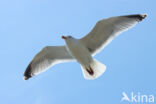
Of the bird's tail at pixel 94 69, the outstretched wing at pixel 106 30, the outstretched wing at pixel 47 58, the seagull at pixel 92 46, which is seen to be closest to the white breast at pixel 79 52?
the seagull at pixel 92 46

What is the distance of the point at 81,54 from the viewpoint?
1051 cm

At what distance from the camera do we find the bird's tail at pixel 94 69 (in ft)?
34.8

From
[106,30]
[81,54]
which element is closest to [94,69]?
[81,54]

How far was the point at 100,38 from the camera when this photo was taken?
35.5 feet

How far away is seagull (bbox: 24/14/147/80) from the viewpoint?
1049 cm

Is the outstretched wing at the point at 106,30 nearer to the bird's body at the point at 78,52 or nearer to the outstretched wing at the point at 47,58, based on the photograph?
the bird's body at the point at 78,52

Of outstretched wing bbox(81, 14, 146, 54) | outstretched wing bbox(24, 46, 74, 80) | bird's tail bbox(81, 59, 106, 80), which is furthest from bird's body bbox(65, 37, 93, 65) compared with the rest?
outstretched wing bbox(24, 46, 74, 80)

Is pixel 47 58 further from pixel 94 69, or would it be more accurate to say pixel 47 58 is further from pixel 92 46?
pixel 94 69

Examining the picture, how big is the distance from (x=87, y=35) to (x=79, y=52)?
1.69 ft

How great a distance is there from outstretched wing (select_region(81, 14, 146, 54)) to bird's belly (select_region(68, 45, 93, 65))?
0.34m

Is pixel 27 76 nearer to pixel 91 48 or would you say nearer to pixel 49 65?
→ pixel 49 65

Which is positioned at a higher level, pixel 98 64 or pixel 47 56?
pixel 47 56

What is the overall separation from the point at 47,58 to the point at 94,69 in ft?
4.25

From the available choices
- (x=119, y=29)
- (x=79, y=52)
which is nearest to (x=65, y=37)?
(x=79, y=52)
